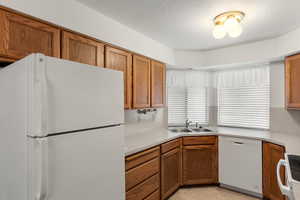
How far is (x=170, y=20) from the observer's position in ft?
6.88

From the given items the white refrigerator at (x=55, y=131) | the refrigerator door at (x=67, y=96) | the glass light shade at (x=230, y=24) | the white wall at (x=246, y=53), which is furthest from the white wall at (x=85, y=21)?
the glass light shade at (x=230, y=24)

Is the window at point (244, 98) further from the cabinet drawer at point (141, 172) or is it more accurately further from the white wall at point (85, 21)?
the cabinet drawer at point (141, 172)

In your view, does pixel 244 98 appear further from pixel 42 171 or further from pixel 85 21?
pixel 42 171

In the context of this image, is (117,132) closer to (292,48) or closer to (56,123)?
(56,123)

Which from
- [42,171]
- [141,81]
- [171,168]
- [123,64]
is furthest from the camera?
[171,168]

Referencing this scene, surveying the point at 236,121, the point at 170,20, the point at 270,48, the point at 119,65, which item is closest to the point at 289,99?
the point at 270,48

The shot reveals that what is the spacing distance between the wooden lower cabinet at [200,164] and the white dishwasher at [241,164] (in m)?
0.11

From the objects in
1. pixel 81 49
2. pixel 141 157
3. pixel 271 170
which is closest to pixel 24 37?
pixel 81 49

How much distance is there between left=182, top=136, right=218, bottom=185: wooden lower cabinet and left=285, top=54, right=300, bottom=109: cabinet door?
124cm

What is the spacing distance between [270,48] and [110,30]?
2.48 meters

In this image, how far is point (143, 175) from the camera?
202cm

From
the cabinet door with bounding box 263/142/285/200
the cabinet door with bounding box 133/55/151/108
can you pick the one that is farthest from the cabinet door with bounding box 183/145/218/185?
the cabinet door with bounding box 133/55/151/108

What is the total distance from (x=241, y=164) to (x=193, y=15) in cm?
231

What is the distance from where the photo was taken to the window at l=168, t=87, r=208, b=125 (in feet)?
11.8
